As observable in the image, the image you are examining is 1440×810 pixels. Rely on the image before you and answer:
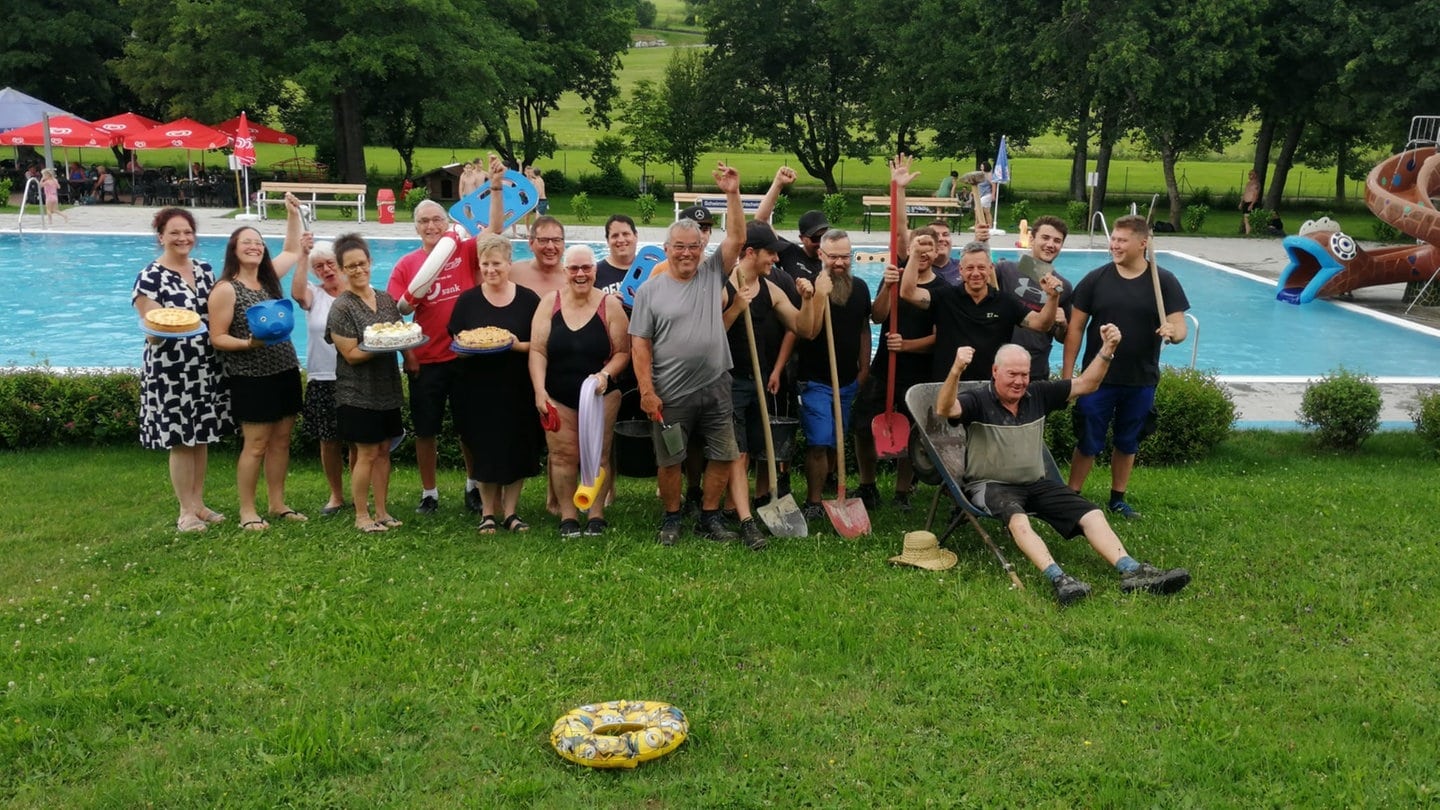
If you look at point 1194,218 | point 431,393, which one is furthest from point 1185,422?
point 1194,218

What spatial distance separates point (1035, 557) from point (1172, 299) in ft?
6.49

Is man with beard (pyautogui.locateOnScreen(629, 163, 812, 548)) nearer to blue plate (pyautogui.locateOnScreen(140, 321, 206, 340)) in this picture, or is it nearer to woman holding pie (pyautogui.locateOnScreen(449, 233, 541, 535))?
woman holding pie (pyautogui.locateOnScreen(449, 233, 541, 535))

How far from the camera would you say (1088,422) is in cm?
652

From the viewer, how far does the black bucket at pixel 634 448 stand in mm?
6152

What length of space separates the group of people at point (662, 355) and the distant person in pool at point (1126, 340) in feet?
0.04

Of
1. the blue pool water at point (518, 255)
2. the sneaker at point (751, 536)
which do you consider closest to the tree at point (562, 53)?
the blue pool water at point (518, 255)

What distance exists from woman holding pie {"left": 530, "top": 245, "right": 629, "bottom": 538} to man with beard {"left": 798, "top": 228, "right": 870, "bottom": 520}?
3.65 ft

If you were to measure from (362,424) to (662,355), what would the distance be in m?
1.70

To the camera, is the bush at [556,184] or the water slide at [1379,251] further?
the bush at [556,184]

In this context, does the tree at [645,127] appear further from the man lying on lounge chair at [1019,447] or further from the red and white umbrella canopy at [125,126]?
the man lying on lounge chair at [1019,447]

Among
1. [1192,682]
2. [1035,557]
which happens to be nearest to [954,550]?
[1035,557]

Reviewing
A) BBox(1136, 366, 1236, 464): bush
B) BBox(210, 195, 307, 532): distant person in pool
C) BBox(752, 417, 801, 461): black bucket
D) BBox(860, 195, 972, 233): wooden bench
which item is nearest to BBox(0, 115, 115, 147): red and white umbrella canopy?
BBox(860, 195, 972, 233): wooden bench

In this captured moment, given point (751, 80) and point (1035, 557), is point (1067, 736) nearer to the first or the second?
point (1035, 557)

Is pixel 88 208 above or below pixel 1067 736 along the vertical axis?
above
